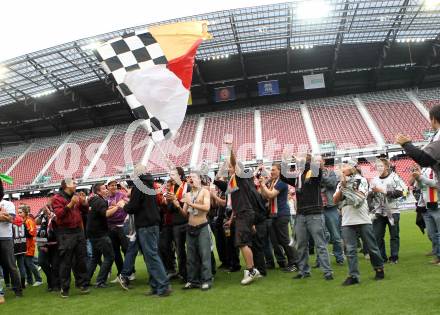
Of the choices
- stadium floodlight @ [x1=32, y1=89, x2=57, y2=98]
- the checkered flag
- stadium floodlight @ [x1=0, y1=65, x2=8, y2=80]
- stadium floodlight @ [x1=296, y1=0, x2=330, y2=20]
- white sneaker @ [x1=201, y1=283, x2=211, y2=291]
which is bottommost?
white sneaker @ [x1=201, y1=283, x2=211, y2=291]

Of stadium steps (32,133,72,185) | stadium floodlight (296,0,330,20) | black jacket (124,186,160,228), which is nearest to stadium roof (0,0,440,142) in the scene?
stadium floodlight (296,0,330,20)

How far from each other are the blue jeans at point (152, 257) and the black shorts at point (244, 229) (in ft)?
3.83

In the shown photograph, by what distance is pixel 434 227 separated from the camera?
22.0 ft

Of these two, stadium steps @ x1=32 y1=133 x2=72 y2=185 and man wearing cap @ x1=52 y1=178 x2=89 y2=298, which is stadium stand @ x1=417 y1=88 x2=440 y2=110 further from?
man wearing cap @ x1=52 y1=178 x2=89 y2=298

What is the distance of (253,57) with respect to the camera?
25.5 m

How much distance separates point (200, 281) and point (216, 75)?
845 inches

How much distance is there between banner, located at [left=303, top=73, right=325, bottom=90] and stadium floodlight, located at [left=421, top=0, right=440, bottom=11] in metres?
7.45

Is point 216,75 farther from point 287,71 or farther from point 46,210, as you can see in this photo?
point 46,210

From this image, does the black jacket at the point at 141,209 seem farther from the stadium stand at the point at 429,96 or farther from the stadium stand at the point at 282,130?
the stadium stand at the point at 429,96

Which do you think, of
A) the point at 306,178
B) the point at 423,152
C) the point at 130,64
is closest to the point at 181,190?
the point at 306,178

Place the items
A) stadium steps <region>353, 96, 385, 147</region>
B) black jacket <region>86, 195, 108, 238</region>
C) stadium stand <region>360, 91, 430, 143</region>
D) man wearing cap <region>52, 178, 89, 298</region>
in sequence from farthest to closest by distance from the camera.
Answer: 1. stadium stand <region>360, 91, 430, 143</region>
2. stadium steps <region>353, 96, 385, 147</region>
3. black jacket <region>86, 195, 108, 238</region>
4. man wearing cap <region>52, 178, 89, 298</region>

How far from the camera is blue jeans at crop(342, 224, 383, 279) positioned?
5.38 metres

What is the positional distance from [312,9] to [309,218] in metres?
17.1

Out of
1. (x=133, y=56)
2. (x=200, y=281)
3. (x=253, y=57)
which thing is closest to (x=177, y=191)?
(x=200, y=281)
